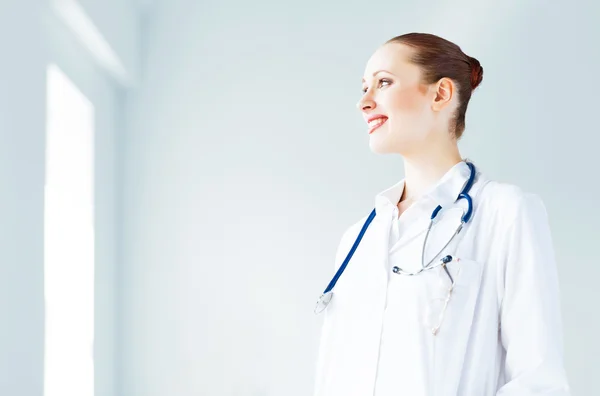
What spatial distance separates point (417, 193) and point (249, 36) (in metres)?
1.29

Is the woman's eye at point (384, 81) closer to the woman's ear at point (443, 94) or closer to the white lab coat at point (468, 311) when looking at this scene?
the woman's ear at point (443, 94)

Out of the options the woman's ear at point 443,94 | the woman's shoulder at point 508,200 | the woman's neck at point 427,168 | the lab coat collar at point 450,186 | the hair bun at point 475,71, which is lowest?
the woman's shoulder at point 508,200

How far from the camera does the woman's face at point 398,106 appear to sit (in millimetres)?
1397

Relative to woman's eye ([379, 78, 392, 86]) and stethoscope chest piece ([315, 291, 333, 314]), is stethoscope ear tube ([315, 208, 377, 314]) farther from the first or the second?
woman's eye ([379, 78, 392, 86])

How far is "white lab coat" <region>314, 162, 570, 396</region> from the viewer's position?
1166 millimetres

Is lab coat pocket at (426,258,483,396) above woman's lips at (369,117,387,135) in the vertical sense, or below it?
below

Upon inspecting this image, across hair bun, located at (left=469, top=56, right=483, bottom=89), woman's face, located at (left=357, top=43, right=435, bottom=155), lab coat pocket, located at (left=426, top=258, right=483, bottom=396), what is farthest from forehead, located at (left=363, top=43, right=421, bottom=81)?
lab coat pocket, located at (left=426, top=258, right=483, bottom=396)

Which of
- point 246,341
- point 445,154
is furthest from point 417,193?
point 246,341

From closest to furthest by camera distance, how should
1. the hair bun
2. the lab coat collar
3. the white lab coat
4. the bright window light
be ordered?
the white lab coat
the lab coat collar
the hair bun
the bright window light

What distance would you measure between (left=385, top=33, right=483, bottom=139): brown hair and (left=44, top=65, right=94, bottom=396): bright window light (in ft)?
3.53

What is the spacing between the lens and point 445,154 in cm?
142

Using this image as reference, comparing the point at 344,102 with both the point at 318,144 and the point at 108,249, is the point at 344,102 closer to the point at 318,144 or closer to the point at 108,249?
the point at 318,144

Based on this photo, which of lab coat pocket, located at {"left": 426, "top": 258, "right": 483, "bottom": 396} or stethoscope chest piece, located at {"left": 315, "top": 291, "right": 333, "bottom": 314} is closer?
lab coat pocket, located at {"left": 426, "top": 258, "right": 483, "bottom": 396}

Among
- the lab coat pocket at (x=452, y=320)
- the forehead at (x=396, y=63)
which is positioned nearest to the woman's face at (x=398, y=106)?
the forehead at (x=396, y=63)
